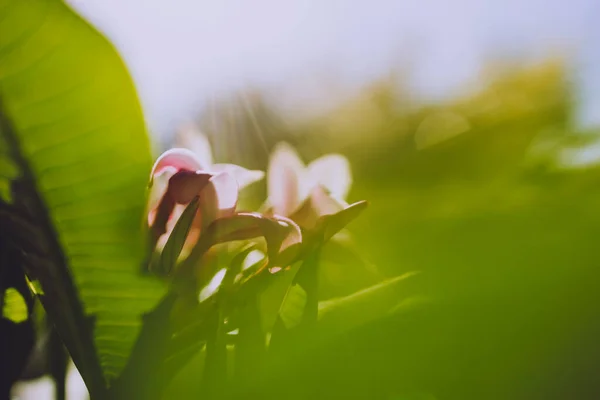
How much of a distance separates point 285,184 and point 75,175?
16 cm

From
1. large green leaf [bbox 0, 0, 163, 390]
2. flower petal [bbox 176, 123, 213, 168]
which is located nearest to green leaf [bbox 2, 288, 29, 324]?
large green leaf [bbox 0, 0, 163, 390]

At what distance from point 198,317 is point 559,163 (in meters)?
0.24

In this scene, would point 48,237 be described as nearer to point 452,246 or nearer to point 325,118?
point 452,246

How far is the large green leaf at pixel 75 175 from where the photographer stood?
29 centimetres

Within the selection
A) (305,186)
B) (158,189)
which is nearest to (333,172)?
(305,186)

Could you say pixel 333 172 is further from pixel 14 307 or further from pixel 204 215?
pixel 14 307

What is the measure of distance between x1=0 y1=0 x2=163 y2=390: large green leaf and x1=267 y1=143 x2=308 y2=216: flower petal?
104 millimetres

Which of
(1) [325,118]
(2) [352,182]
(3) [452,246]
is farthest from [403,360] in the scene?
(1) [325,118]

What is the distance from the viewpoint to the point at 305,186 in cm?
44

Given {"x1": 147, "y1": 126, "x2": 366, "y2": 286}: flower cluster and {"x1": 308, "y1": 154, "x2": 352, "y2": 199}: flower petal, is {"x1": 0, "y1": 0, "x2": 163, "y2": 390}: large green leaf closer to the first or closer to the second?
{"x1": 147, "y1": 126, "x2": 366, "y2": 286}: flower cluster

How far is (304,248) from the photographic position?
15.1 inches

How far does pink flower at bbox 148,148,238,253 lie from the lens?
0.37 meters

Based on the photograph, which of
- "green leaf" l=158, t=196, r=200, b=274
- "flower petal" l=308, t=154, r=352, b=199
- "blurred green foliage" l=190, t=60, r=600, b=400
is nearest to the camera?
"blurred green foliage" l=190, t=60, r=600, b=400

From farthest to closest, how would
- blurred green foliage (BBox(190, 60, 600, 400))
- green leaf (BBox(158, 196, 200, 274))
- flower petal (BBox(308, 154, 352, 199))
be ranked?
1. flower petal (BBox(308, 154, 352, 199))
2. green leaf (BBox(158, 196, 200, 274))
3. blurred green foliage (BBox(190, 60, 600, 400))
